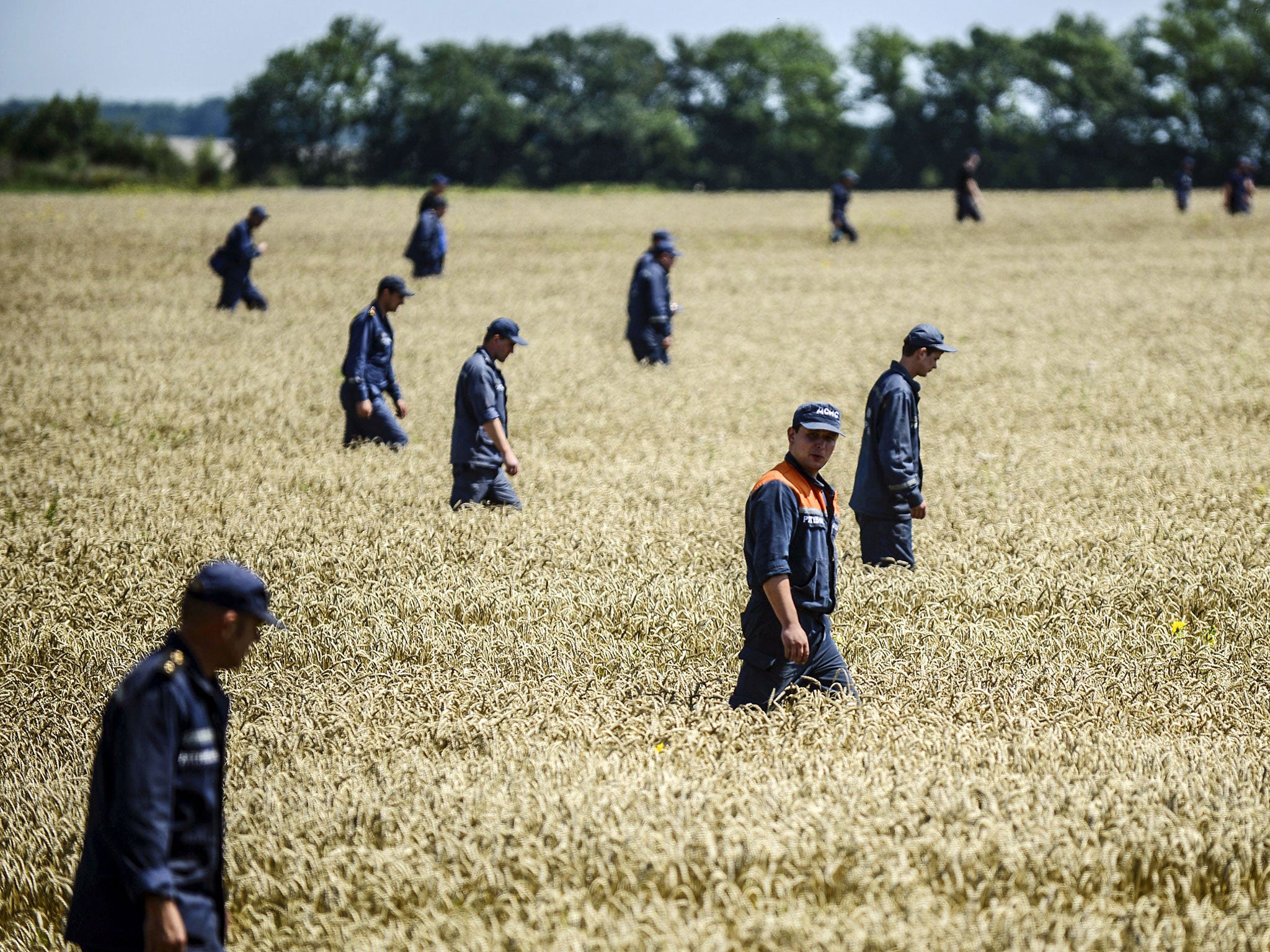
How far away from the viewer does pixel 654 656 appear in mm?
7160

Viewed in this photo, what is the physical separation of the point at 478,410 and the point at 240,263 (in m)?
14.2

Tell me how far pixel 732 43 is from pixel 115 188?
5105cm

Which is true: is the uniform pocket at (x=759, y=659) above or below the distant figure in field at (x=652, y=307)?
below

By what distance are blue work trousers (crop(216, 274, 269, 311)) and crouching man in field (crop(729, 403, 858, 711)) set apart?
18745mm

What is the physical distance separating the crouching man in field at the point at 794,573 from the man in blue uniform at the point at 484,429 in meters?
4.00

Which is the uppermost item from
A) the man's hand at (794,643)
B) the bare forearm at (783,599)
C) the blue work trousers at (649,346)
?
the blue work trousers at (649,346)

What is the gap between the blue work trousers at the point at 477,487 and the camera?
33.0 ft

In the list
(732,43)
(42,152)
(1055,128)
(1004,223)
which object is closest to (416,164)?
(42,152)

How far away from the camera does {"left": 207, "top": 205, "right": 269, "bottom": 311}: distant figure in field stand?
21172 millimetres

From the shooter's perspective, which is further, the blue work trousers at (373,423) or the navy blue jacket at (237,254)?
the navy blue jacket at (237,254)

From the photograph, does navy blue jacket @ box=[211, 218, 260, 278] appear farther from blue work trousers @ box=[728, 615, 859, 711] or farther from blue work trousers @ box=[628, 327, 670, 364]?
blue work trousers @ box=[728, 615, 859, 711]

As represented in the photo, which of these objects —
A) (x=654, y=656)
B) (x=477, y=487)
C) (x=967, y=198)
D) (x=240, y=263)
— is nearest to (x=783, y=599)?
(x=654, y=656)

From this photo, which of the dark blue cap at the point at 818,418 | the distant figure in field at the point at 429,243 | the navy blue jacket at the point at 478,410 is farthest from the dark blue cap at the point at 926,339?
the distant figure in field at the point at 429,243

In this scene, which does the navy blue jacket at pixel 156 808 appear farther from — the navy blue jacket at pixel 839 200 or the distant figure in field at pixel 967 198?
the distant figure in field at pixel 967 198
